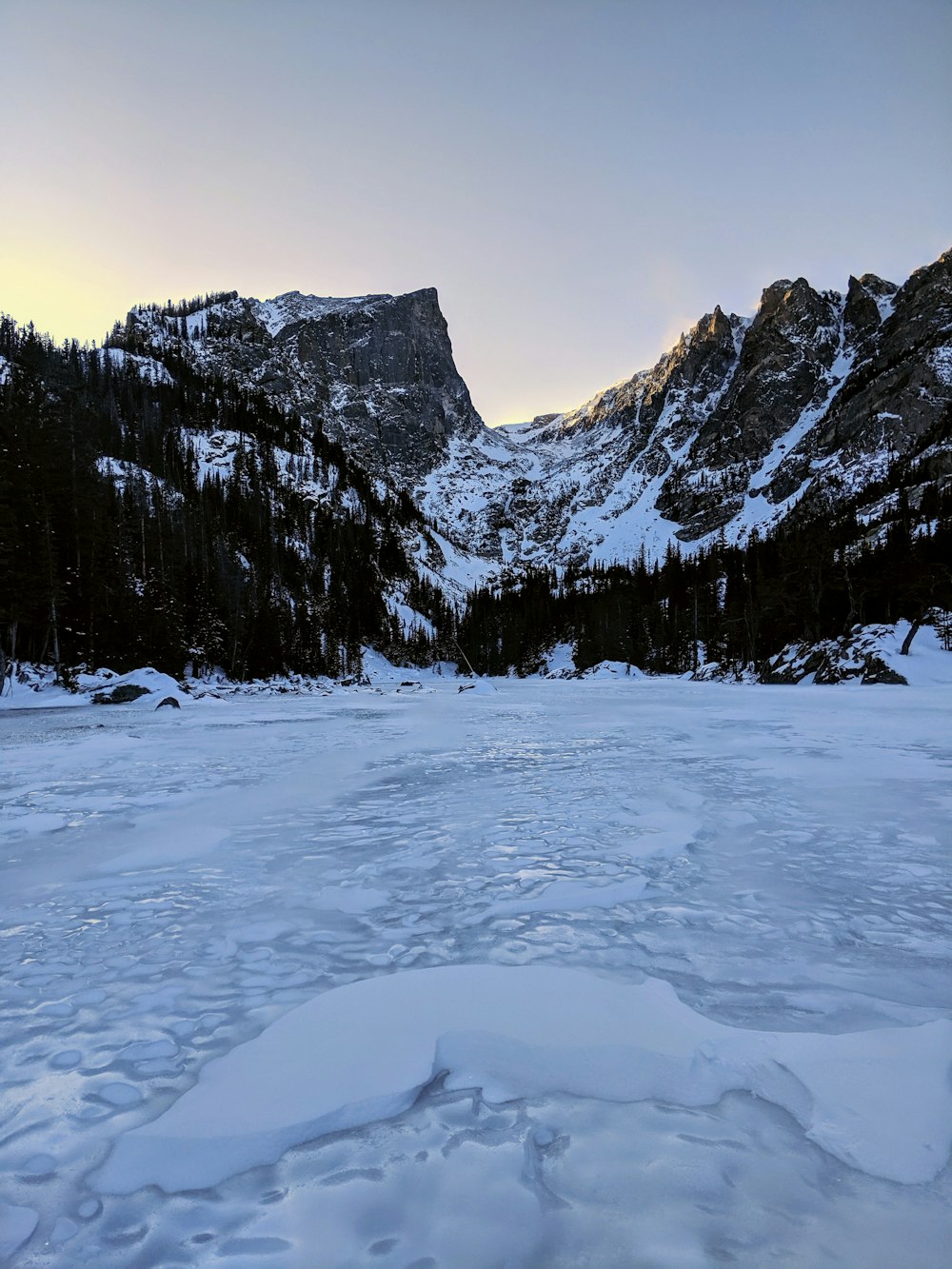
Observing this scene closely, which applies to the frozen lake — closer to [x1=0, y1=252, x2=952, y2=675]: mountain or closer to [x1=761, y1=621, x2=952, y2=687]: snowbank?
[x1=0, y1=252, x2=952, y2=675]: mountain

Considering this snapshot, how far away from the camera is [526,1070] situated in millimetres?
1890

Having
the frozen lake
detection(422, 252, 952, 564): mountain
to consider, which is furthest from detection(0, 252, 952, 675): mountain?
the frozen lake

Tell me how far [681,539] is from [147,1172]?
176836 millimetres

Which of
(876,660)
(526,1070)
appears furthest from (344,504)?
(526,1070)

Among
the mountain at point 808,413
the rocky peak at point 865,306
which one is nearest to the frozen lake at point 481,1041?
the mountain at point 808,413

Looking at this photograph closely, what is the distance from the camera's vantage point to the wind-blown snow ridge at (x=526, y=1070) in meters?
1.54

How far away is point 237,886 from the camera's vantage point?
359 cm

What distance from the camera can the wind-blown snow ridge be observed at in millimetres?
1542

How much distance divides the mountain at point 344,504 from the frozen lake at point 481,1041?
26349mm

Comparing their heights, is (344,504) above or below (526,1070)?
above

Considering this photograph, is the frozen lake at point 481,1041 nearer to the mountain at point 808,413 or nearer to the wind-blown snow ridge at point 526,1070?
the wind-blown snow ridge at point 526,1070

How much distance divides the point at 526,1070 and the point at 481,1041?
0.20m

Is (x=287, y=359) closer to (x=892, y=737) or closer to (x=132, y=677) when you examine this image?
(x=132, y=677)

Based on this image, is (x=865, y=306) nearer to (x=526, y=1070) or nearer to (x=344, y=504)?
(x=344, y=504)
